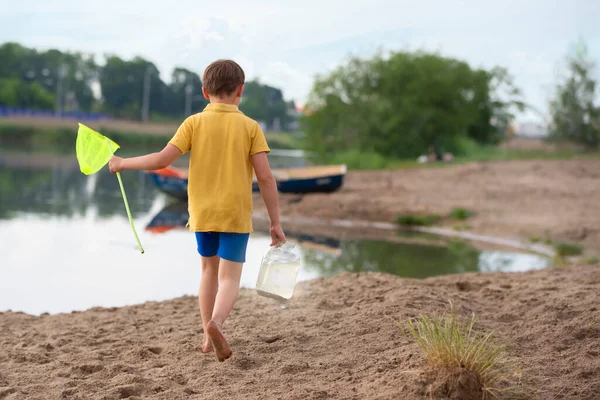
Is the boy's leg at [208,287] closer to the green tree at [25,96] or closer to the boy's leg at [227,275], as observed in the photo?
the boy's leg at [227,275]

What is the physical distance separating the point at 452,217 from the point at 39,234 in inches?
296

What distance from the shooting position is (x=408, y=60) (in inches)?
1283

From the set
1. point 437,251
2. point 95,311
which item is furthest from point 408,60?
point 95,311

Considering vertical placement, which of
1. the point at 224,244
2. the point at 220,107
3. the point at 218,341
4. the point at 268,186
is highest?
the point at 220,107

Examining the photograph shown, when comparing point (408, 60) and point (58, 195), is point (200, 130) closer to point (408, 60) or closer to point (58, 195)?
point (58, 195)

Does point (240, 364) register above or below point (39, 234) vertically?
above

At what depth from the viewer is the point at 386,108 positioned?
3095 centimetres

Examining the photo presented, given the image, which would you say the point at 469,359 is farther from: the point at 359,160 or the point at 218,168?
the point at 359,160

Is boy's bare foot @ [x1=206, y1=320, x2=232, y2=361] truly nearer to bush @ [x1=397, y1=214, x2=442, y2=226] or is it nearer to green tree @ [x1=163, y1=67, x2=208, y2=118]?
bush @ [x1=397, y1=214, x2=442, y2=226]

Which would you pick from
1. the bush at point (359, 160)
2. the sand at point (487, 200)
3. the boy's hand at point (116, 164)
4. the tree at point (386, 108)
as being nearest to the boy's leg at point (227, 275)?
the boy's hand at point (116, 164)

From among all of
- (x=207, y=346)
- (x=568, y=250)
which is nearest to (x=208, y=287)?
(x=207, y=346)

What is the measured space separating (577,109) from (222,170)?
36971 mm

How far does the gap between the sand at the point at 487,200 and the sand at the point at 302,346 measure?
21.7 feet

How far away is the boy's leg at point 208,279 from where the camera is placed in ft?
15.7
